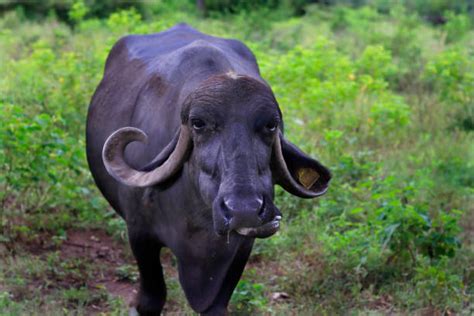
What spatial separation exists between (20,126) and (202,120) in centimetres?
261

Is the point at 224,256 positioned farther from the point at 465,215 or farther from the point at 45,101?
the point at 45,101

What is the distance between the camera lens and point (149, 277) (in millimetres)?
5297

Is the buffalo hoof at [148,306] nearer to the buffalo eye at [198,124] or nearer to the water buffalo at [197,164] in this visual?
the water buffalo at [197,164]

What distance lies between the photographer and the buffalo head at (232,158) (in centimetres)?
388

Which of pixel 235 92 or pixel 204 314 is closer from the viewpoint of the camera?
pixel 235 92

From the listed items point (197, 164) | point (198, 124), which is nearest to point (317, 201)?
point (197, 164)

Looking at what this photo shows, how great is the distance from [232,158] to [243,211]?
309 mm

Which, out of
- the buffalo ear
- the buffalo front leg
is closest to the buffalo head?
the buffalo ear

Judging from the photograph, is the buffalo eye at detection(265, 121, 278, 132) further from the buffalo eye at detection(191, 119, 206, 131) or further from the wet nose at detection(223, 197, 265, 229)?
the wet nose at detection(223, 197, 265, 229)

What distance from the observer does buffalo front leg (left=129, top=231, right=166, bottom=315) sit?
5191 millimetres

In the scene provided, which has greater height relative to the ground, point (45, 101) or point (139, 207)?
point (139, 207)

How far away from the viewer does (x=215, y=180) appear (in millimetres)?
4113

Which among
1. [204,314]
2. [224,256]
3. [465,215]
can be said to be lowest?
[465,215]

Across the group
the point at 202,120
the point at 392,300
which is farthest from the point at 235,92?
the point at 392,300
